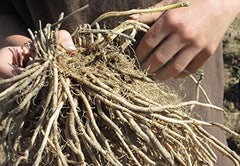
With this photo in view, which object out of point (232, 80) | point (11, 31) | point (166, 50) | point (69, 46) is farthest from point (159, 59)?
point (232, 80)

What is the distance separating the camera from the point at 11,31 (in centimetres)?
112

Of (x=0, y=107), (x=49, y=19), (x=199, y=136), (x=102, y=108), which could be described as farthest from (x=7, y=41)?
(x=199, y=136)

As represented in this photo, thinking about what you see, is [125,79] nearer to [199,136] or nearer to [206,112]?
[199,136]

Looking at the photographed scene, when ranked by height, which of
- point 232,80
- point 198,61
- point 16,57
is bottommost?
point 232,80

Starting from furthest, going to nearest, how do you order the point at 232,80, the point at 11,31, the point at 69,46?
the point at 232,80
the point at 11,31
the point at 69,46

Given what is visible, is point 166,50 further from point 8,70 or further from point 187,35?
point 8,70

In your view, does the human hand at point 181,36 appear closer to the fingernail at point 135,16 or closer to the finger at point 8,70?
the fingernail at point 135,16

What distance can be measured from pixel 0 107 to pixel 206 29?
0.44 m

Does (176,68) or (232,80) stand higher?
(176,68)

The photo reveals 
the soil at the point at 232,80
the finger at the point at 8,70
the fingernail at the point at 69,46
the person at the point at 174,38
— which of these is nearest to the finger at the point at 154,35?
the person at the point at 174,38

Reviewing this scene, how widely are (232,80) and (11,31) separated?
1759mm

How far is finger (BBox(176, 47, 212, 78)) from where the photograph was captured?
0.86 meters

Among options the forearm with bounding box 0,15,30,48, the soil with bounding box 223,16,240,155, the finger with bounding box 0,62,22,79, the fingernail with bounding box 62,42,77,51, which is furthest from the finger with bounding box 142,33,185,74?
the soil with bounding box 223,16,240,155

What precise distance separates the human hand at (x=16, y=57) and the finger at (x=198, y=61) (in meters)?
0.26
